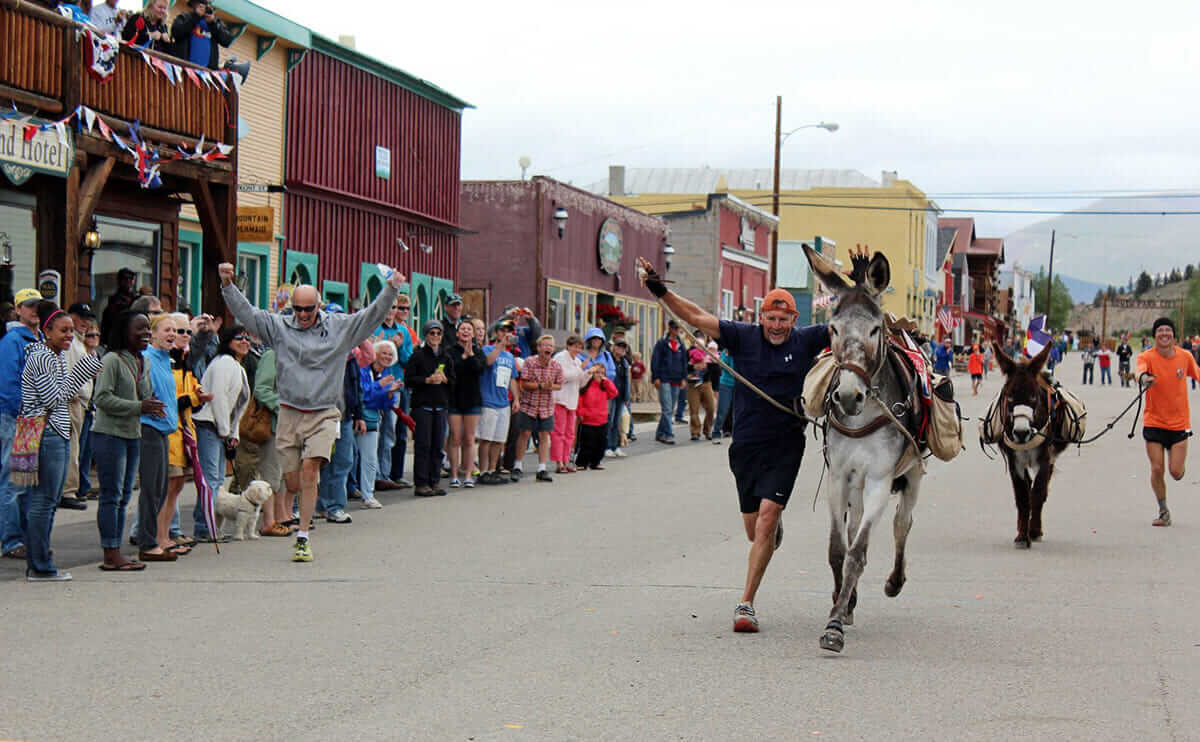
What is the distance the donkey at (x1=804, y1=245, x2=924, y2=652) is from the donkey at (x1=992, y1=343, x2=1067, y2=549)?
355 cm

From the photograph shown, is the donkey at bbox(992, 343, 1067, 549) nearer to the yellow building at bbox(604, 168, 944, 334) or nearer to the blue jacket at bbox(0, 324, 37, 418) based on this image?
the blue jacket at bbox(0, 324, 37, 418)

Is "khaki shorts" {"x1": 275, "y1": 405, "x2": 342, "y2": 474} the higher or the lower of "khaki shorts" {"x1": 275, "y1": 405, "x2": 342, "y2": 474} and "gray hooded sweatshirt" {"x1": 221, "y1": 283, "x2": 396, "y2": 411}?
the lower

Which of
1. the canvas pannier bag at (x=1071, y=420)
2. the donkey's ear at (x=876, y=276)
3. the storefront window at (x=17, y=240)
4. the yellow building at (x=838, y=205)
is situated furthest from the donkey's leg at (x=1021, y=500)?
the yellow building at (x=838, y=205)

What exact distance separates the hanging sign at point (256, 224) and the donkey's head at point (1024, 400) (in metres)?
12.3

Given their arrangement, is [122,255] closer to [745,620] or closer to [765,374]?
[765,374]

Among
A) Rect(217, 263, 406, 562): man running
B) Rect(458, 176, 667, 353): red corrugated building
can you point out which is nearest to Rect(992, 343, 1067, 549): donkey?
Rect(217, 263, 406, 562): man running

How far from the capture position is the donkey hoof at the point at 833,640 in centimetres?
755

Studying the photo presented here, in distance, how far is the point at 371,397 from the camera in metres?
14.9

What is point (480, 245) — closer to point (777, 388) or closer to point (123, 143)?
point (123, 143)

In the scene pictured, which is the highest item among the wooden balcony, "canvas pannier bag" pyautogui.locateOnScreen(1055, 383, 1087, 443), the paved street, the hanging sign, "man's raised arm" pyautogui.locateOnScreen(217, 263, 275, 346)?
the wooden balcony

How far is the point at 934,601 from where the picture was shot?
30.7 feet

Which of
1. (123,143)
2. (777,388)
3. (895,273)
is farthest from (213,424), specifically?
(895,273)

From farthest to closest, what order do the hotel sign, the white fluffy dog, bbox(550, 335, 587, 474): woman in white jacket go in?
bbox(550, 335, 587, 474): woman in white jacket < the hotel sign < the white fluffy dog

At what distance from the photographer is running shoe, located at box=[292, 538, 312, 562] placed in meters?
10.8
